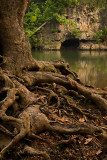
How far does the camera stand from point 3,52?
15.8 feet

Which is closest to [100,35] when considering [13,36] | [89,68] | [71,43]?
[71,43]

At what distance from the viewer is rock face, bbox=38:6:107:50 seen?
34.4 metres

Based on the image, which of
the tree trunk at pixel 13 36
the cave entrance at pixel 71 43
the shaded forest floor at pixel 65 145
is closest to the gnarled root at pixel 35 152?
the shaded forest floor at pixel 65 145

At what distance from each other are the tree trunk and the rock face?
88.9ft

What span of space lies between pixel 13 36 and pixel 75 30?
2935cm

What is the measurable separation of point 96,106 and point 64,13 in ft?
101

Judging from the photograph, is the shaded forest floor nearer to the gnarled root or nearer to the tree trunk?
the gnarled root

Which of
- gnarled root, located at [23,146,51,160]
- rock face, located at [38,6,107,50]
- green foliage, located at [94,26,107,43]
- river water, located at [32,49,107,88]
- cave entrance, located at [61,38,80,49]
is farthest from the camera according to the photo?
cave entrance, located at [61,38,80,49]

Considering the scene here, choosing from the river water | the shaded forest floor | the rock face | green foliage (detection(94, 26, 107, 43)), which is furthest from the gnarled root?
green foliage (detection(94, 26, 107, 43))

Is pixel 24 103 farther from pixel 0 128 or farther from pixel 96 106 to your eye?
pixel 96 106

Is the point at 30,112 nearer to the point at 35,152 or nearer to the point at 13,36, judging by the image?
the point at 35,152

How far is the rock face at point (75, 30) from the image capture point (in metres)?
34.4

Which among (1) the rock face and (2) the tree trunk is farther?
(1) the rock face

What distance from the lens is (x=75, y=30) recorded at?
32531 millimetres
